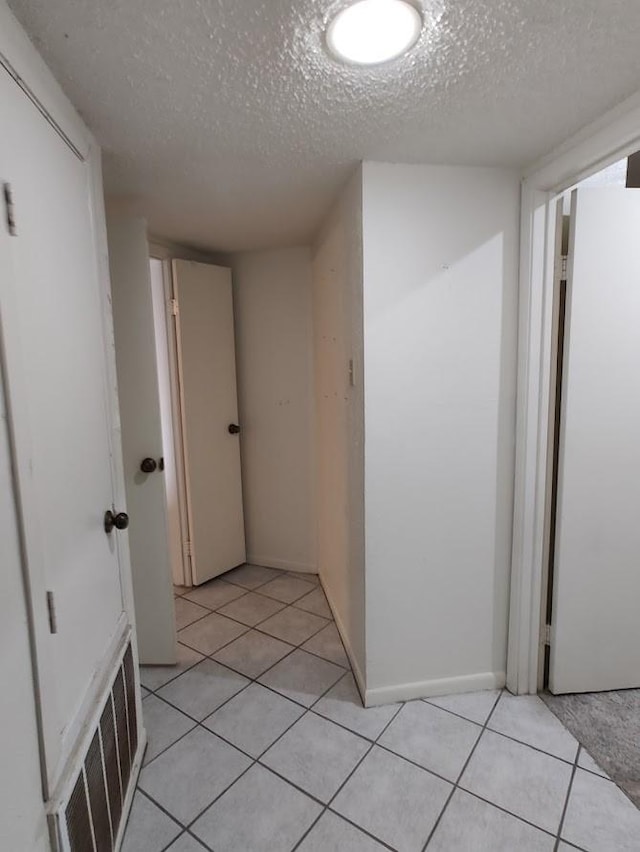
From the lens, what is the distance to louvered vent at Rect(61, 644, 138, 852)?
3.28 feet

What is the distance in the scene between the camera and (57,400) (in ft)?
3.33

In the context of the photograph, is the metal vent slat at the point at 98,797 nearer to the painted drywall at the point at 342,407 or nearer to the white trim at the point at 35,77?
the painted drywall at the point at 342,407

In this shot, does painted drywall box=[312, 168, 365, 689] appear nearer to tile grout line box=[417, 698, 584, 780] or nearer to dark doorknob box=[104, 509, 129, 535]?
tile grout line box=[417, 698, 584, 780]

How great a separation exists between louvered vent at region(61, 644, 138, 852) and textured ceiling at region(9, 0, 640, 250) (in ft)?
5.19

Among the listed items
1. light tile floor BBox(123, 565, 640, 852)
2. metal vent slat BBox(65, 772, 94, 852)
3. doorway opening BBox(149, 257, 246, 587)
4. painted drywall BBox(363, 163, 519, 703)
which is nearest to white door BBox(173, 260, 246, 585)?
doorway opening BBox(149, 257, 246, 587)

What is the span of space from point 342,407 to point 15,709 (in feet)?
5.01

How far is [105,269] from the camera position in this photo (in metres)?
1.42

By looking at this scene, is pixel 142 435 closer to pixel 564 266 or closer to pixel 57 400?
pixel 57 400

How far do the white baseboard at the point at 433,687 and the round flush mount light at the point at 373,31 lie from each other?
6.74 ft

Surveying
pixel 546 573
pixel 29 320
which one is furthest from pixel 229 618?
pixel 29 320

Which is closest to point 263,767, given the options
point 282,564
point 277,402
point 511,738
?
point 511,738

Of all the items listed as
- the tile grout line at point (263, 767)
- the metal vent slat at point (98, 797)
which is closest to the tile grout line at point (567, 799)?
the tile grout line at point (263, 767)

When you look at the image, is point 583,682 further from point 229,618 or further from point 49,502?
point 49,502

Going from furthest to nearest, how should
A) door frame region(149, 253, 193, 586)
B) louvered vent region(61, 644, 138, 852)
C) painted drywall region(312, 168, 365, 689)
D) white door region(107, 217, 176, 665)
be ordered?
1. door frame region(149, 253, 193, 586)
2. white door region(107, 217, 176, 665)
3. painted drywall region(312, 168, 365, 689)
4. louvered vent region(61, 644, 138, 852)
